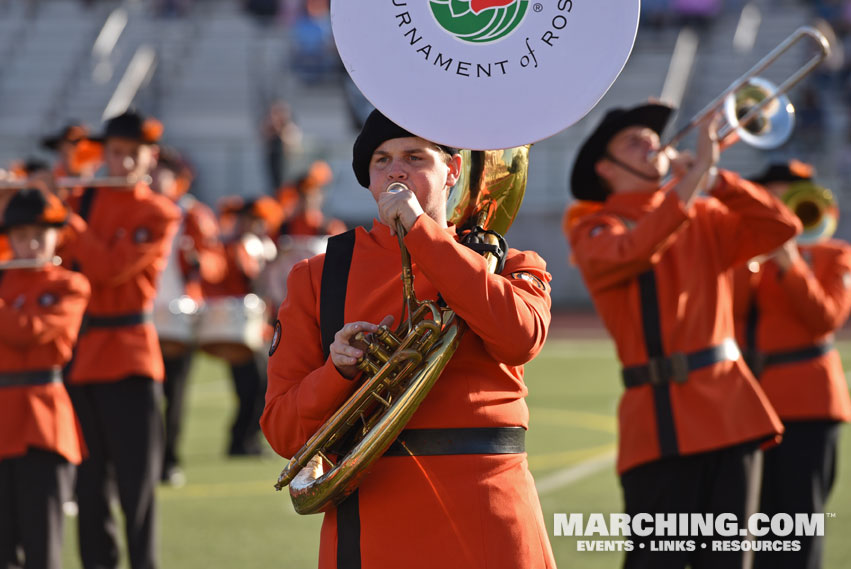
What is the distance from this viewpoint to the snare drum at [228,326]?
336 inches

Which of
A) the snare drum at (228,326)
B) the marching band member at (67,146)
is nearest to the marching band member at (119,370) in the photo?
the marching band member at (67,146)

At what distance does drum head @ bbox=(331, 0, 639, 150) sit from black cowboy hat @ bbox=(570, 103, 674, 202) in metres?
1.99

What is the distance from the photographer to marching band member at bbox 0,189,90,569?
4.82 m

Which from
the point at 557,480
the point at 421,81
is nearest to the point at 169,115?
the point at 557,480

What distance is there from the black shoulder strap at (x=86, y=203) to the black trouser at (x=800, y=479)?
10.5 feet

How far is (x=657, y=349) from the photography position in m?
4.58

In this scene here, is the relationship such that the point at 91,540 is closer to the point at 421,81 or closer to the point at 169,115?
the point at 421,81

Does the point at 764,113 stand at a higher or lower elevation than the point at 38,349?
higher

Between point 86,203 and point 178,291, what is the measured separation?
7.66ft

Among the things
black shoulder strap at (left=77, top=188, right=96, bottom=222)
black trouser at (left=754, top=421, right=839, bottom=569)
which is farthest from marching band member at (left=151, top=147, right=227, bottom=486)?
black trouser at (left=754, top=421, right=839, bottom=569)

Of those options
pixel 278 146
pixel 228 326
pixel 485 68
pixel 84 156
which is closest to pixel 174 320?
pixel 228 326

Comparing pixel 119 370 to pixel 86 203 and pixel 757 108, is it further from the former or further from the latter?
pixel 757 108

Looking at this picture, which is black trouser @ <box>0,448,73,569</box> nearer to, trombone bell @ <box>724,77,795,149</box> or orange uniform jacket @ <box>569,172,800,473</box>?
orange uniform jacket @ <box>569,172,800,473</box>

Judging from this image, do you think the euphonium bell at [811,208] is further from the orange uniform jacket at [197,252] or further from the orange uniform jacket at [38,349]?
the orange uniform jacket at [197,252]
